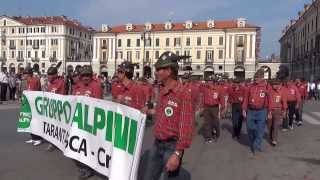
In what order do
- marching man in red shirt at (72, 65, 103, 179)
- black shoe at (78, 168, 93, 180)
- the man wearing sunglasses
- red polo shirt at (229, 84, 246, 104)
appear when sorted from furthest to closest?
red polo shirt at (229, 84, 246, 104) → the man wearing sunglasses → marching man in red shirt at (72, 65, 103, 179) → black shoe at (78, 168, 93, 180)

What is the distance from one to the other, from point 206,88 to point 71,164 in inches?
204

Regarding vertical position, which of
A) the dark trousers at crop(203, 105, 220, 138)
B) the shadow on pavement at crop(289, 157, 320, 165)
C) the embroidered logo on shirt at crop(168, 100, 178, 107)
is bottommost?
the shadow on pavement at crop(289, 157, 320, 165)

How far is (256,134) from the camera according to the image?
1143 cm

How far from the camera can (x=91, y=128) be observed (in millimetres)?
7289

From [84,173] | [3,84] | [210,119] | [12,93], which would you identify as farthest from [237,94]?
[12,93]

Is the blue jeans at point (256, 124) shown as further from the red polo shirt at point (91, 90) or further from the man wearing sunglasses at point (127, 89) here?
the red polo shirt at point (91, 90)

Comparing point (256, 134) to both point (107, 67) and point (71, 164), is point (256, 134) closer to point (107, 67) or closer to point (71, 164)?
point (71, 164)

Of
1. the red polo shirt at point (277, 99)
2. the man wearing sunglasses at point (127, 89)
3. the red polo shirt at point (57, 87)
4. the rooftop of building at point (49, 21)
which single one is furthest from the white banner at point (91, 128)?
the rooftop of building at point (49, 21)

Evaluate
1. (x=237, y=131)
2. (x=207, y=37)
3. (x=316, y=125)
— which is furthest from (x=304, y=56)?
(x=237, y=131)

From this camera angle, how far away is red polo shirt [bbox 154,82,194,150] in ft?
16.8

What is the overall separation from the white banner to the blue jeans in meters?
4.25

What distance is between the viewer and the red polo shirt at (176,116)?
16.8ft

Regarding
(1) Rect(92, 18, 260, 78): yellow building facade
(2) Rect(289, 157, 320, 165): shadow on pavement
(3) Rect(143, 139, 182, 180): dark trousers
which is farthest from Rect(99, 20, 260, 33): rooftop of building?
(3) Rect(143, 139, 182, 180): dark trousers

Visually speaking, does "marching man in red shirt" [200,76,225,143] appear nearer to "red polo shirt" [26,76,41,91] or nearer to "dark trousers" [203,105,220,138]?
"dark trousers" [203,105,220,138]
